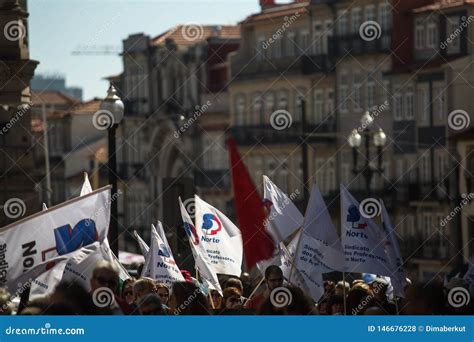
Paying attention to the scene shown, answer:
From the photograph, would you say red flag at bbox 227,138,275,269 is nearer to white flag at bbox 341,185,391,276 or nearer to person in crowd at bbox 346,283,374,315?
white flag at bbox 341,185,391,276

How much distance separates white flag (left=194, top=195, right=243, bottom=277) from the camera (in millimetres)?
20984

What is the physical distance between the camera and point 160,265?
1984cm

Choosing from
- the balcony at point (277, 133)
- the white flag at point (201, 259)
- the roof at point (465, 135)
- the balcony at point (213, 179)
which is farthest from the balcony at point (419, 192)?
the white flag at point (201, 259)

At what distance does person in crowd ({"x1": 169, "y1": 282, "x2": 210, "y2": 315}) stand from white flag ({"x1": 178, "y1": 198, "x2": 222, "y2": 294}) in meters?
4.19

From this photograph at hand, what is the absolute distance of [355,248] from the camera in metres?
19.5

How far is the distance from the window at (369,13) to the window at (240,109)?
9426 millimetres

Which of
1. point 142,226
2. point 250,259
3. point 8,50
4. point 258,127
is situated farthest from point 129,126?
point 250,259

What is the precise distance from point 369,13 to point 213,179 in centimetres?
1295

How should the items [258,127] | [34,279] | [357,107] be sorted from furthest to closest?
[258,127] < [357,107] < [34,279]

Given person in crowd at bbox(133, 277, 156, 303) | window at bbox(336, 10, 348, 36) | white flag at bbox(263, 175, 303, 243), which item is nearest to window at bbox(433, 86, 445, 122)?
window at bbox(336, 10, 348, 36)

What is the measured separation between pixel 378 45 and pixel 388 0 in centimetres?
147

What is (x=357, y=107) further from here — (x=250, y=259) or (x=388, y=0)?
Answer: (x=250, y=259)

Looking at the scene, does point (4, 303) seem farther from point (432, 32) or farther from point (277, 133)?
point (277, 133)

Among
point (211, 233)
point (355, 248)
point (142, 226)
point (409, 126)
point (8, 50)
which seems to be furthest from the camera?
point (142, 226)
